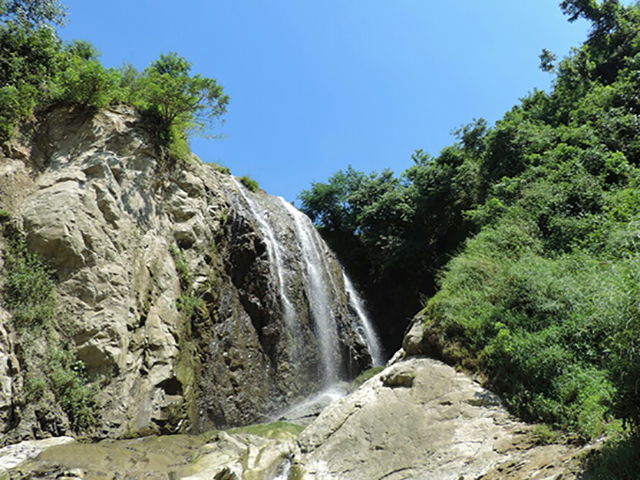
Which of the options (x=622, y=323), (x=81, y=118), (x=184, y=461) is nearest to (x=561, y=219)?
(x=622, y=323)

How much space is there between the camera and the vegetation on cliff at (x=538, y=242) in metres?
4.69

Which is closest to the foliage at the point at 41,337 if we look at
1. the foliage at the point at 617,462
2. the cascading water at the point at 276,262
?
the cascading water at the point at 276,262

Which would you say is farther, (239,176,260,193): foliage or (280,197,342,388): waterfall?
(239,176,260,193): foliage

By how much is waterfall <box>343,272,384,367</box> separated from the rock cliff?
67.2 inches

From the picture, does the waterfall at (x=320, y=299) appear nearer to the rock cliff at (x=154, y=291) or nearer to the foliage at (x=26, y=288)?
the rock cliff at (x=154, y=291)

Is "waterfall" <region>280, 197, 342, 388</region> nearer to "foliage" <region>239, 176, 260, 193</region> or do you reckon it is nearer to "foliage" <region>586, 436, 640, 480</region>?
"foliage" <region>239, 176, 260, 193</region>

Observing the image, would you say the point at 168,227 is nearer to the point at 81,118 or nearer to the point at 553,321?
the point at 81,118

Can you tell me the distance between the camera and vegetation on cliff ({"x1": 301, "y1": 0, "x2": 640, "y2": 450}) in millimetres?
4688

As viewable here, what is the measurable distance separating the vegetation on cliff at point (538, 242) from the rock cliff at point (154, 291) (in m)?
5.41

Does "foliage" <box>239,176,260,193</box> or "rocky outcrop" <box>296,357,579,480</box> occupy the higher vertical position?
"foliage" <box>239,176,260,193</box>

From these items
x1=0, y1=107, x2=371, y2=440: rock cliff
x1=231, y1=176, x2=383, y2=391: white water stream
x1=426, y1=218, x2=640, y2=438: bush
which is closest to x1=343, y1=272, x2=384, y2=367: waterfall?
x1=231, y1=176, x2=383, y2=391: white water stream

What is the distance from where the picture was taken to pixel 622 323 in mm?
3340

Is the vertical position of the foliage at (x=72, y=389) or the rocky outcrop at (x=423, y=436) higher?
the foliage at (x=72, y=389)

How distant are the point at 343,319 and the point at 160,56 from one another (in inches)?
426
